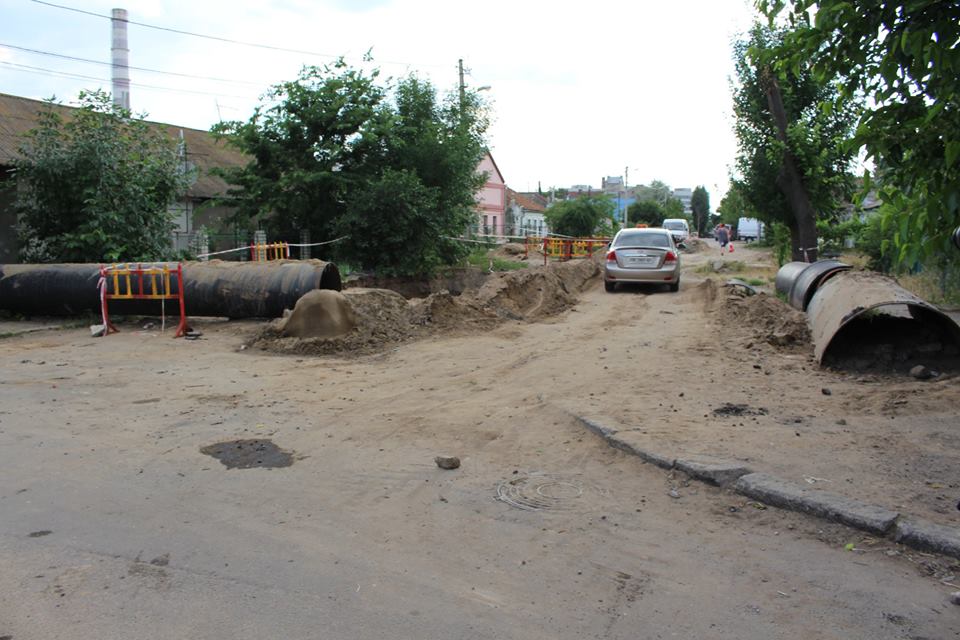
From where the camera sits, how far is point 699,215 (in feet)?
393

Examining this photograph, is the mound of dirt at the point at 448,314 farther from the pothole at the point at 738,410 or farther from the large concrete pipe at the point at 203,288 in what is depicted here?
the pothole at the point at 738,410

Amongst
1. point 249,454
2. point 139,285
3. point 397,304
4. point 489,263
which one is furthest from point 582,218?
point 249,454

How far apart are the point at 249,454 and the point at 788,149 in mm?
15076

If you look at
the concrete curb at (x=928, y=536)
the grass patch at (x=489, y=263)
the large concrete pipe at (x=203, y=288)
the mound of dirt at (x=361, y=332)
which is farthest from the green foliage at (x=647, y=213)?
the concrete curb at (x=928, y=536)

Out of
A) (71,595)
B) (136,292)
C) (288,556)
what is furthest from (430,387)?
(136,292)

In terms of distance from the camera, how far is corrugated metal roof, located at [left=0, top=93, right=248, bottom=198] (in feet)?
68.0

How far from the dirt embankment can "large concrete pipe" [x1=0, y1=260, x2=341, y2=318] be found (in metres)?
1.16

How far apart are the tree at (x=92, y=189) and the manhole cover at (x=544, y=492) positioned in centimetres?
1474

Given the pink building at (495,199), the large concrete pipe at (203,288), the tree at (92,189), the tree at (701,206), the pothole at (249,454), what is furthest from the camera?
the tree at (701,206)

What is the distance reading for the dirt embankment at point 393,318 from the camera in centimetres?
1065

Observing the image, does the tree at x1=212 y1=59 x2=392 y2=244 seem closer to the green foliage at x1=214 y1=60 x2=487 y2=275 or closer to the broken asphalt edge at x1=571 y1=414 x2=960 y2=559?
the green foliage at x1=214 y1=60 x2=487 y2=275

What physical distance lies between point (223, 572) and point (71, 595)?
70 cm

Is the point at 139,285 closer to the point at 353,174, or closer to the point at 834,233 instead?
the point at 353,174

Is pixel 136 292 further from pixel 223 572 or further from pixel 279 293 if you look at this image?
pixel 223 572
